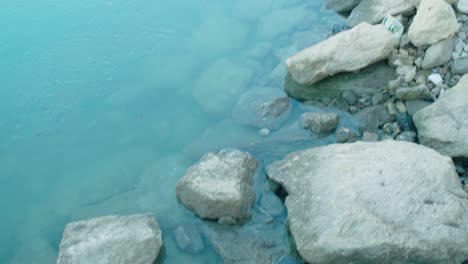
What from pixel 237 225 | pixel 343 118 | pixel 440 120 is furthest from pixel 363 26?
pixel 237 225

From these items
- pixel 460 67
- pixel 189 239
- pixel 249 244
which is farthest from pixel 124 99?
pixel 460 67

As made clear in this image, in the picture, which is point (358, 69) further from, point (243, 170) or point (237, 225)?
point (237, 225)

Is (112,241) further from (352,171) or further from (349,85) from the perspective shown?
(349,85)

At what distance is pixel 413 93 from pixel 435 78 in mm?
327

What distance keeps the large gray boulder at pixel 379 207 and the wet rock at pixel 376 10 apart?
2.47 meters

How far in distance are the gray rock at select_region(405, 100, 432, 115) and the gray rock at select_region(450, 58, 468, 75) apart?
484mm

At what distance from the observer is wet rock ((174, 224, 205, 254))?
176 inches

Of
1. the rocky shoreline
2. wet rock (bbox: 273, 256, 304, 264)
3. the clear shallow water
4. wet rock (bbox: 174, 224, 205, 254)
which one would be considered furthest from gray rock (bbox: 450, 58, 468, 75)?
wet rock (bbox: 174, 224, 205, 254)

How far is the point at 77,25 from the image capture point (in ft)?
23.5

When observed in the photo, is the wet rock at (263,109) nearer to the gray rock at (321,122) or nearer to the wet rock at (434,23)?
the gray rock at (321,122)

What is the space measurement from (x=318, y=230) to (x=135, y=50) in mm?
3965

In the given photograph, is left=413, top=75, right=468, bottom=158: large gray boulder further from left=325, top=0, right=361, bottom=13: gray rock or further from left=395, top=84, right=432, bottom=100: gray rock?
left=325, top=0, right=361, bottom=13: gray rock

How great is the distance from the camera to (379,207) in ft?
12.9

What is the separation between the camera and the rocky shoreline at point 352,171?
383cm
